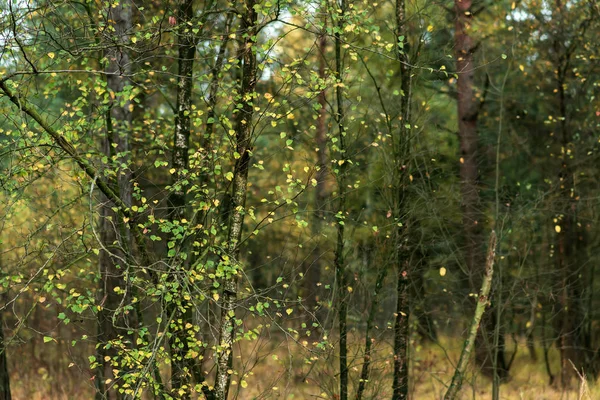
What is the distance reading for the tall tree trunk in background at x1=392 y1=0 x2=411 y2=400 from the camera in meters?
9.88

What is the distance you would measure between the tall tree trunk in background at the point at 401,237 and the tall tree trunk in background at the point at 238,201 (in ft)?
9.73

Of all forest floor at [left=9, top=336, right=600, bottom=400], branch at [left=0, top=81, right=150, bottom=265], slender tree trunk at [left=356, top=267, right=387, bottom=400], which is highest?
→ branch at [left=0, top=81, right=150, bottom=265]

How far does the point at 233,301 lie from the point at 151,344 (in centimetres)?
98

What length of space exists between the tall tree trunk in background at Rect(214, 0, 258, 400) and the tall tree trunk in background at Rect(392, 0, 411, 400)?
296 centimetres

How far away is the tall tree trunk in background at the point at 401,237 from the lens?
32.4 ft

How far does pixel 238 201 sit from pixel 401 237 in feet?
10.7

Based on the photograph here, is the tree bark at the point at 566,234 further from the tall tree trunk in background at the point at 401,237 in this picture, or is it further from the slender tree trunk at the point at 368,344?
the slender tree trunk at the point at 368,344

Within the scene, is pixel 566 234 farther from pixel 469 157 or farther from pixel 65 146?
pixel 65 146

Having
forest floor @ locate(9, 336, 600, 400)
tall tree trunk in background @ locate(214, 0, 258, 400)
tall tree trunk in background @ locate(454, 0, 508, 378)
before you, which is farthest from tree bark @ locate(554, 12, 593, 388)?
tall tree trunk in background @ locate(214, 0, 258, 400)

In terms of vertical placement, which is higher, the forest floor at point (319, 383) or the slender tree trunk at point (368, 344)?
the slender tree trunk at point (368, 344)

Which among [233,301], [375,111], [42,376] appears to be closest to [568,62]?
[375,111]

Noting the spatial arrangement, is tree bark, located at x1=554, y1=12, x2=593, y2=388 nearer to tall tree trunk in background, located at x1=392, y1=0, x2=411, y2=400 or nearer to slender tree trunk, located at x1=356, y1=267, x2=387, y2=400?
tall tree trunk in background, located at x1=392, y1=0, x2=411, y2=400

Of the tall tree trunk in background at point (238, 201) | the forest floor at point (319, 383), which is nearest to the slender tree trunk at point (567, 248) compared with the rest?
the forest floor at point (319, 383)

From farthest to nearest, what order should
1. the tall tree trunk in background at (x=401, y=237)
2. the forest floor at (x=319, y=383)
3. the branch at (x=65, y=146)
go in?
the forest floor at (x=319, y=383)
the tall tree trunk in background at (x=401, y=237)
the branch at (x=65, y=146)
